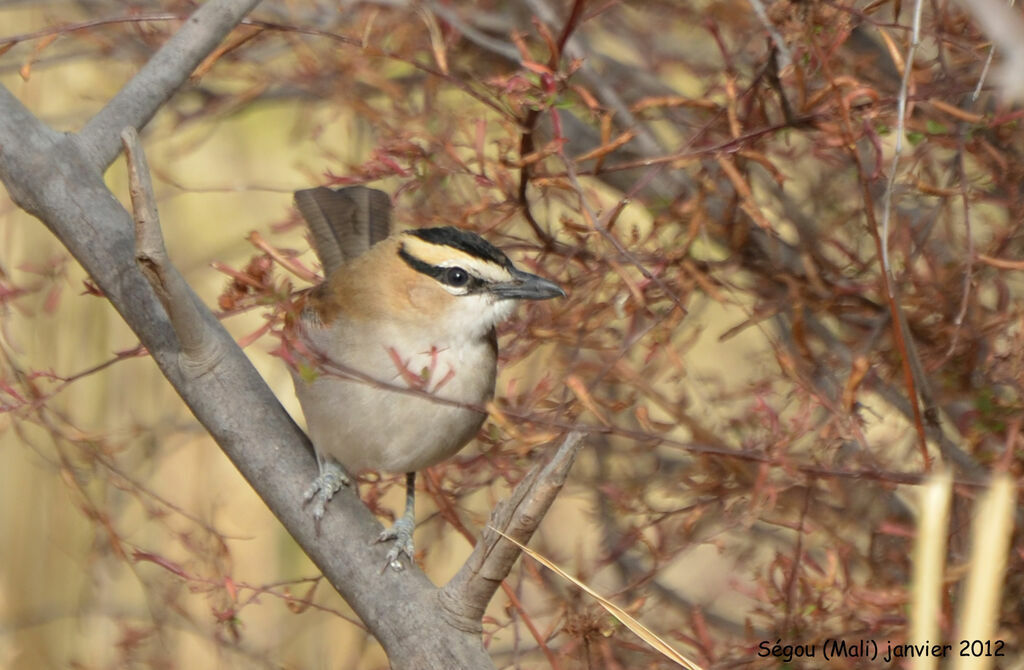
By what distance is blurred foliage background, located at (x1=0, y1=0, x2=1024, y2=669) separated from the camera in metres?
2.42

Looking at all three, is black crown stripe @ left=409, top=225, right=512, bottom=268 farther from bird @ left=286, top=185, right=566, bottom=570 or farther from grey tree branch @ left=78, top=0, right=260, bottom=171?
grey tree branch @ left=78, top=0, right=260, bottom=171

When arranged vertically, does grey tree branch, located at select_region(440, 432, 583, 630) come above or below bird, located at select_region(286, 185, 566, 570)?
below

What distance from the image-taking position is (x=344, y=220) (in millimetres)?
3203

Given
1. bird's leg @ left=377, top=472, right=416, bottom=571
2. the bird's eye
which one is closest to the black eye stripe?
the bird's eye

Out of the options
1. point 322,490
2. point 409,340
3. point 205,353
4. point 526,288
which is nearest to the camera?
point 205,353

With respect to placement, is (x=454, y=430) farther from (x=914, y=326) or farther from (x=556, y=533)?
(x=556, y=533)

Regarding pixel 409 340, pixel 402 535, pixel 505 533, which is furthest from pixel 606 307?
pixel 505 533

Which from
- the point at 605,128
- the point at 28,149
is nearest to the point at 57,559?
the point at 28,149

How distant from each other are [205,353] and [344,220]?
0.98m

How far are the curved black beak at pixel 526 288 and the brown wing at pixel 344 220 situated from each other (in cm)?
58

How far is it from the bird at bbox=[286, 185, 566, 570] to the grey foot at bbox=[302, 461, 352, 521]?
0.47ft

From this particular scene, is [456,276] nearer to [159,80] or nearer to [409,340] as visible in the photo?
[409,340]

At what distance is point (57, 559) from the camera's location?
3.93m

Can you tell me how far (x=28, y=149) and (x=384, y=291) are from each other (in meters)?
0.90
